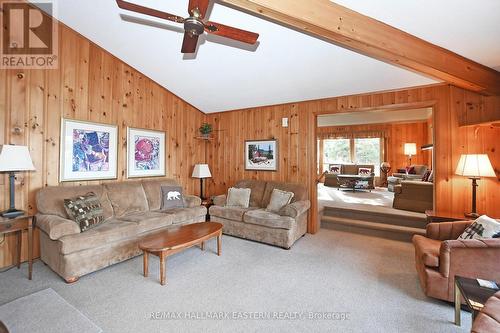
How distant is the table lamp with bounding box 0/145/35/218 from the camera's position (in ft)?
7.96

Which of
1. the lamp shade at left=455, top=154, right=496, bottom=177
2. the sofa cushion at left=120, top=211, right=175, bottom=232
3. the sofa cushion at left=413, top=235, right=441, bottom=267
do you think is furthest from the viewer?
the sofa cushion at left=120, top=211, right=175, bottom=232

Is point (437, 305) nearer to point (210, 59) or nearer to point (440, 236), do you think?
point (440, 236)

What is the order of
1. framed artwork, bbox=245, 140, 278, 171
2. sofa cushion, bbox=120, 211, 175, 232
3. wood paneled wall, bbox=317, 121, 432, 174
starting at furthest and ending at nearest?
wood paneled wall, bbox=317, 121, 432, 174 < framed artwork, bbox=245, 140, 278, 171 < sofa cushion, bbox=120, 211, 175, 232

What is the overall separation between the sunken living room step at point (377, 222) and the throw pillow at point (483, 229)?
1592mm

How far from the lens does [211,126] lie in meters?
5.18

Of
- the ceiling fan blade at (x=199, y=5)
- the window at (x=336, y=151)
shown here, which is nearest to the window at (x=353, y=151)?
the window at (x=336, y=151)

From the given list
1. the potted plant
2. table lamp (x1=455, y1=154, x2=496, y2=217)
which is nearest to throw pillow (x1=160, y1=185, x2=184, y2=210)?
the potted plant

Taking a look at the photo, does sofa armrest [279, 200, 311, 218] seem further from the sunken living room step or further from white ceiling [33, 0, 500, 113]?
white ceiling [33, 0, 500, 113]

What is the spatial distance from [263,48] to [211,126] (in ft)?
8.15

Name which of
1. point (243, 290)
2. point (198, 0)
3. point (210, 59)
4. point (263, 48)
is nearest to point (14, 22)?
point (210, 59)

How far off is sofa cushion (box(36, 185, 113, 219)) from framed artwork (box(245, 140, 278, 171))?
273 centimetres

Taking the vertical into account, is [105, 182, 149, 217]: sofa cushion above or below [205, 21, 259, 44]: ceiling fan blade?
below

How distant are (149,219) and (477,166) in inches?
169

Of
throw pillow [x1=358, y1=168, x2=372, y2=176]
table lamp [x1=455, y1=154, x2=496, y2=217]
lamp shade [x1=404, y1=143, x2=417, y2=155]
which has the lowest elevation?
throw pillow [x1=358, y1=168, x2=372, y2=176]
